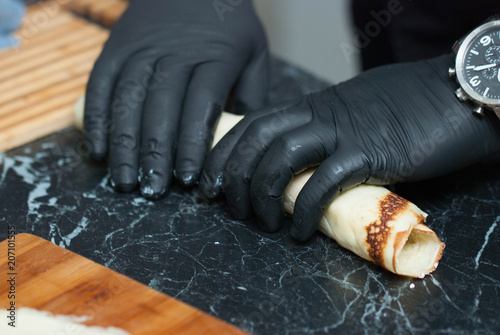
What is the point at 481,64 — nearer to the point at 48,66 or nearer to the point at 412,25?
the point at 412,25

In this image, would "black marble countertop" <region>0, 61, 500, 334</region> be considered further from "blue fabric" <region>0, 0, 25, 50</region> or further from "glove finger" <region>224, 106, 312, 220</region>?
"blue fabric" <region>0, 0, 25, 50</region>

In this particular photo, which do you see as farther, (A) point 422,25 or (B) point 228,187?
(A) point 422,25

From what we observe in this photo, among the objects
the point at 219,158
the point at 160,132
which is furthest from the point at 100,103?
the point at 219,158

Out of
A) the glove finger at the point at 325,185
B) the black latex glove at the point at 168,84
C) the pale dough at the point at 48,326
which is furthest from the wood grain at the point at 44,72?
the glove finger at the point at 325,185

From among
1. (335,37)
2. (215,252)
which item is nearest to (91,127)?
(215,252)

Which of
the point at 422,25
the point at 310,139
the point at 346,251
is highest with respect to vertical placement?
the point at 422,25

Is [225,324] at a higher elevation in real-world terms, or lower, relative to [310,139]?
lower

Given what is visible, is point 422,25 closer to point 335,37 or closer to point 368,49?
point 368,49

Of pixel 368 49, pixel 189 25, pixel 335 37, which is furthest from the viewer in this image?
pixel 335 37
